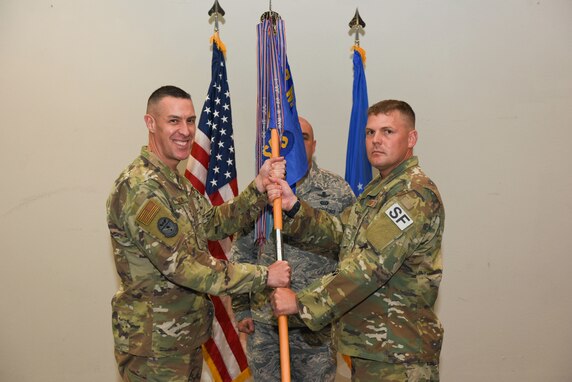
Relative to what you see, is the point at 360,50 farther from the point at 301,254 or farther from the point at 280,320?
the point at 280,320

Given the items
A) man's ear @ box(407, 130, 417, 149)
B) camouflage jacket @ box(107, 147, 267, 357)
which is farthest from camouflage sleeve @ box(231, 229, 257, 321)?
man's ear @ box(407, 130, 417, 149)

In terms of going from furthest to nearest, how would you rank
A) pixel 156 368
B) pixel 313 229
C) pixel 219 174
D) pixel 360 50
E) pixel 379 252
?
pixel 360 50 < pixel 219 174 < pixel 313 229 < pixel 156 368 < pixel 379 252

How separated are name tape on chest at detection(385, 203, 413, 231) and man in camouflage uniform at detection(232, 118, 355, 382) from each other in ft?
2.96

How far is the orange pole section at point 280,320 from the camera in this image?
238 cm

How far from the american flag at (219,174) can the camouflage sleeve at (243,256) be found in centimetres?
28

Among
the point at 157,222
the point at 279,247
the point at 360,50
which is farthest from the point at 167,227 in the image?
the point at 360,50

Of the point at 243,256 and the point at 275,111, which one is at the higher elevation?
the point at 275,111

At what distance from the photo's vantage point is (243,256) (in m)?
3.23

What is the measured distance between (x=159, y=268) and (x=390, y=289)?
99cm

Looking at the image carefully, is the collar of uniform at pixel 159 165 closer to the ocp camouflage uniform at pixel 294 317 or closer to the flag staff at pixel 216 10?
the ocp camouflage uniform at pixel 294 317
